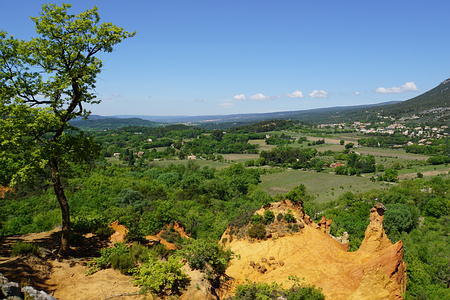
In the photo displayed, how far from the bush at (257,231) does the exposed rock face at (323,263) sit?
0.52m

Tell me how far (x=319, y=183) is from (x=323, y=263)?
281 feet

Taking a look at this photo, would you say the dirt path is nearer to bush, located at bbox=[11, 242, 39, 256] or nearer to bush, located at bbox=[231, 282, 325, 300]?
bush, located at bbox=[11, 242, 39, 256]

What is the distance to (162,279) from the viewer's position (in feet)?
42.7

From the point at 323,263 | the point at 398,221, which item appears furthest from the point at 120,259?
the point at 398,221

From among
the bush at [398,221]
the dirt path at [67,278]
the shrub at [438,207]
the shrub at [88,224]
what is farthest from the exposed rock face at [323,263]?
the shrub at [438,207]

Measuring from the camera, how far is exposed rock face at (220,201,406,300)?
18.5m

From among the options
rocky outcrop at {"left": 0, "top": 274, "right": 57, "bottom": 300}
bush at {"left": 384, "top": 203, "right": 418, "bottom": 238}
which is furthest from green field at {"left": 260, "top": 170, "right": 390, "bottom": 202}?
rocky outcrop at {"left": 0, "top": 274, "right": 57, "bottom": 300}

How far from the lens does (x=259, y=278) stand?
70.2ft

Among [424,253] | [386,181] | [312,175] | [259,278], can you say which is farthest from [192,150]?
[259,278]

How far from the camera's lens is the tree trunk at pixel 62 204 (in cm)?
1431

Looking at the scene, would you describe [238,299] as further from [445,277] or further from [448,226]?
[448,226]

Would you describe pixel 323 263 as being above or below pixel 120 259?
below

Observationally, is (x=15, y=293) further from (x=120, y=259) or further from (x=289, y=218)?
(x=289, y=218)

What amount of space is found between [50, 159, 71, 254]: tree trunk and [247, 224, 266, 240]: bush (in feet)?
49.0
